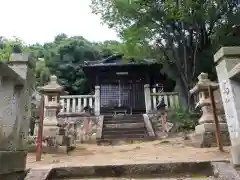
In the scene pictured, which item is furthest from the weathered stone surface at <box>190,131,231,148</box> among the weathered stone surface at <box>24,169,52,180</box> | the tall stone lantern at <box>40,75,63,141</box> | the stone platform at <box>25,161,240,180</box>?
the weathered stone surface at <box>24,169,52,180</box>

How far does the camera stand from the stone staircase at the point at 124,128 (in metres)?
10.1

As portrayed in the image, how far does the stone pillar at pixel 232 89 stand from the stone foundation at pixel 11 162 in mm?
2473

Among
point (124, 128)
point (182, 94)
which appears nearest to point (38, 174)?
point (124, 128)

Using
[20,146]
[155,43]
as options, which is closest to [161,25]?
[155,43]

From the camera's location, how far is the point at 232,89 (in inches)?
118

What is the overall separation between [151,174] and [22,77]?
81.8 inches

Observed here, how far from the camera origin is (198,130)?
732 cm

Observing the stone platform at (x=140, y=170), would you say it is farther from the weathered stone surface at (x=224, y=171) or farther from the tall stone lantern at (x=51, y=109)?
the tall stone lantern at (x=51, y=109)

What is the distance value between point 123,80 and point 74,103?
4.36m

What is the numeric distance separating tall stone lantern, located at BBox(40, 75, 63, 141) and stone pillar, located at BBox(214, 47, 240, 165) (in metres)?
5.07

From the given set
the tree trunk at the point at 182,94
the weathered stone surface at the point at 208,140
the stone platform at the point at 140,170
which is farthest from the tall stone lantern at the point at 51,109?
the tree trunk at the point at 182,94

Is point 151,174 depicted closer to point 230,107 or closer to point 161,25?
point 230,107

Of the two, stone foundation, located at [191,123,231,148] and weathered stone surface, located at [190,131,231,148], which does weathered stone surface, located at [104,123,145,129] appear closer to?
stone foundation, located at [191,123,231,148]

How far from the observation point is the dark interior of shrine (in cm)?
1586
